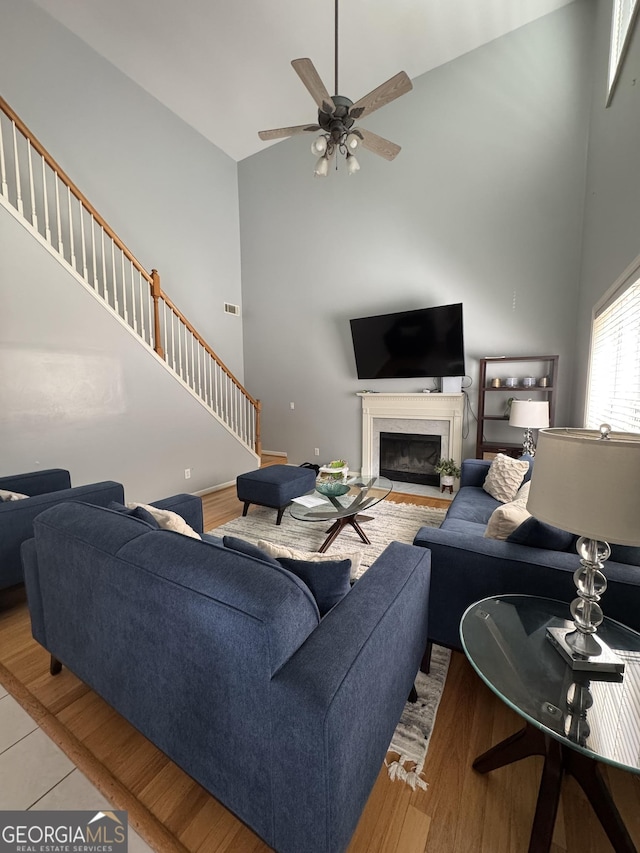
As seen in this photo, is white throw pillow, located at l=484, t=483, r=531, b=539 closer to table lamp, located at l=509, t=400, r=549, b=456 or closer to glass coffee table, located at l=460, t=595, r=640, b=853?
glass coffee table, located at l=460, t=595, r=640, b=853

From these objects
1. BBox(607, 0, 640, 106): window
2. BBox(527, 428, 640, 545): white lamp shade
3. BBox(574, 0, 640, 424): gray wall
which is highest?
BBox(607, 0, 640, 106): window

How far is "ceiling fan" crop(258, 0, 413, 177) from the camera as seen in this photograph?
2.35 meters

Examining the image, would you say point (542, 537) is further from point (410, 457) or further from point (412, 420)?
point (410, 457)

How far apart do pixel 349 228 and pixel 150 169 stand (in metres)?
2.72

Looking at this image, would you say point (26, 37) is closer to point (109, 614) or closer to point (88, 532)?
point (88, 532)

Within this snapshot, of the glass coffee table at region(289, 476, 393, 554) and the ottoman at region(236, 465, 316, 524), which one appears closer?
the glass coffee table at region(289, 476, 393, 554)

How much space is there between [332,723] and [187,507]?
1.90m

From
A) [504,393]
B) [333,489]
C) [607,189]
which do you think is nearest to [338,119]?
[607,189]

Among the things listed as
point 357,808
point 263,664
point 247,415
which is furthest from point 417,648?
point 247,415

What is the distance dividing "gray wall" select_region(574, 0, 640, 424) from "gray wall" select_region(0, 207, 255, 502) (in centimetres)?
407

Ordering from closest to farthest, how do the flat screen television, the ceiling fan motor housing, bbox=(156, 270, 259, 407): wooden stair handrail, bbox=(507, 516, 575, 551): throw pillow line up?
1. bbox=(507, 516, 575, 551): throw pillow
2. the ceiling fan motor housing
3. bbox=(156, 270, 259, 407): wooden stair handrail
4. the flat screen television

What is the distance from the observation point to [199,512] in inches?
99.9

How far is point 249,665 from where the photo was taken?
0.86 m

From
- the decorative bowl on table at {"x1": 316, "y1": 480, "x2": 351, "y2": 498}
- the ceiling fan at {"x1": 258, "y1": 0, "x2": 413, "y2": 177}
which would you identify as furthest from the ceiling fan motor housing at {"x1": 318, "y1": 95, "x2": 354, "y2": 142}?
the decorative bowl on table at {"x1": 316, "y1": 480, "x2": 351, "y2": 498}
